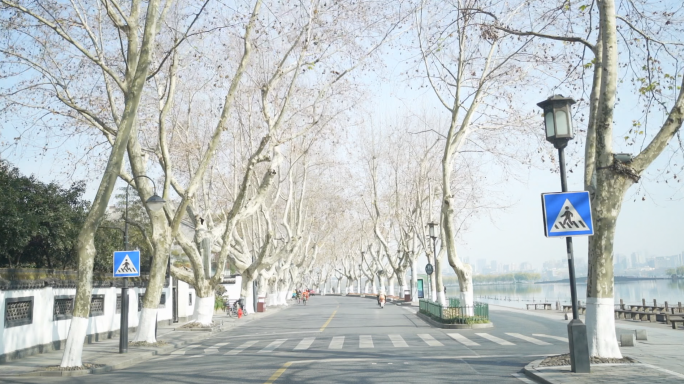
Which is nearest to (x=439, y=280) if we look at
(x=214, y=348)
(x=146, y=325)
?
(x=214, y=348)

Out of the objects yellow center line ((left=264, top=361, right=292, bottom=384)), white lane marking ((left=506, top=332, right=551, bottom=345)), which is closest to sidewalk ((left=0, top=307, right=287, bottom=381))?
yellow center line ((left=264, top=361, right=292, bottom=384))

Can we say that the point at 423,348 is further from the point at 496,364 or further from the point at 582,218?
the point at 582,218

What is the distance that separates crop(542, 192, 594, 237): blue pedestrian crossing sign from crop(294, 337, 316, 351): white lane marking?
897 cm

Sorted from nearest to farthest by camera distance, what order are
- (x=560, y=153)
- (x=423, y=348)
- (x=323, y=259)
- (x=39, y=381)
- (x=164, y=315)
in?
(x=560, y=153)
(x=39, y=381)
(x=423, y=348)
(x=164, y=315)
(x=323, y=259)

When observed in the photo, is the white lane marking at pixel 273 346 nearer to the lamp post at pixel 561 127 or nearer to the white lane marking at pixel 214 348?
the white lane marking at pixel 214 348

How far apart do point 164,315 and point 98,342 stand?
978cm

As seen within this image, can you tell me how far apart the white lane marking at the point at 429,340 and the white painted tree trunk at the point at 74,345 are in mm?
9215

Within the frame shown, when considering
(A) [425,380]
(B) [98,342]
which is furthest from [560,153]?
(B) [98,342]

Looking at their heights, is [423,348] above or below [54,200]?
below

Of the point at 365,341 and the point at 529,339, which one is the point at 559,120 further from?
the point at 365,341

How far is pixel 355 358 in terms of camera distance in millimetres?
14836

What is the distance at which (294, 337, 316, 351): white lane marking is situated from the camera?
1825 cm

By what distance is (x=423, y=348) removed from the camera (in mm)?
17141

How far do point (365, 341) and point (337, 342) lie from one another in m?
0.87
